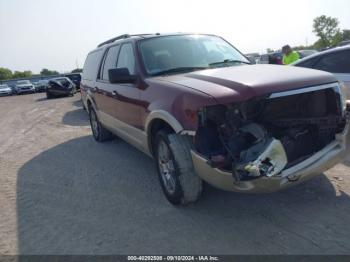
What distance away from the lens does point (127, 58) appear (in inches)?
210

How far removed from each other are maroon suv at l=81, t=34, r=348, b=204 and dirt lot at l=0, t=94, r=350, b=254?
1.35 feet

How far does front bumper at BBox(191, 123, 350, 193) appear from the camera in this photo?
334 centimetres

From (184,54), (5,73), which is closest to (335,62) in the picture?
(184,54)

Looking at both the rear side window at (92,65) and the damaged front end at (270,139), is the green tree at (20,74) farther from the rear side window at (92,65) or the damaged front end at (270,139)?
the damaged front end at (270,139)

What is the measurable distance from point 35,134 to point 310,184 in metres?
7.36

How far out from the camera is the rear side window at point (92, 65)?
707 centimetres

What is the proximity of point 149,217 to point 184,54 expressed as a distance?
218 centimetres

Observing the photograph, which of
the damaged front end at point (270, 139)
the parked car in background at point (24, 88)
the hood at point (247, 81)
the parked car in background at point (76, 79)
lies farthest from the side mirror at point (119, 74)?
the parked car in background at point (24, 88)

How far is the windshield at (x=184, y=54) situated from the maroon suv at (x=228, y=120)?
0.01 meters

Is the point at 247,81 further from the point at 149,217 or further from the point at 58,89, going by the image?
the point at 58,89

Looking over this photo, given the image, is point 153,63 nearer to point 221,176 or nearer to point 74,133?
point 221,176

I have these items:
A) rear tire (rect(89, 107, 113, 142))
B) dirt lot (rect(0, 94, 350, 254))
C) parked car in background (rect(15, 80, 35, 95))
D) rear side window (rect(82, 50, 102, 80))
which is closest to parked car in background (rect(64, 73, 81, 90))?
parked car in background (rect(15, 80, 35, 95))

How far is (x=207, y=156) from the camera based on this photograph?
137 inches

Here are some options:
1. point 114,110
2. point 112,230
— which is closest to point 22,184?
point 114,110
